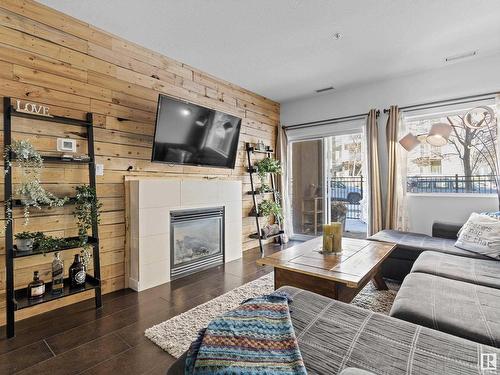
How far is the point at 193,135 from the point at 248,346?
2726mm

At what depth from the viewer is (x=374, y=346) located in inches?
42.4

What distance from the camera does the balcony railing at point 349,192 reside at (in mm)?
4578

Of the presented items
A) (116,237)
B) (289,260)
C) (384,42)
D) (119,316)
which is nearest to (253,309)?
(289,260)

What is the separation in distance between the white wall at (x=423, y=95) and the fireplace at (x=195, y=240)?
8.61 feet

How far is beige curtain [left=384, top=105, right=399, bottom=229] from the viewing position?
3.86 metres

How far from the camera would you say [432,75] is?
3.75m

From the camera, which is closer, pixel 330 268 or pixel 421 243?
pixel 330 268

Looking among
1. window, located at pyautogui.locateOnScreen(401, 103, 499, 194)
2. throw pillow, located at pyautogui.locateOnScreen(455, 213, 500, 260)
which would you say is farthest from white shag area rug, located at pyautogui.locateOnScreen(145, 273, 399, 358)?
window, located at pyautogui.locateOnScreen(401, 103, 499, 194)

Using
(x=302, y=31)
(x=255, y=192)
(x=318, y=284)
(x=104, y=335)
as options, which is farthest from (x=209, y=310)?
(x=302, y=31)

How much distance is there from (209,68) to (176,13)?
3.82 ft

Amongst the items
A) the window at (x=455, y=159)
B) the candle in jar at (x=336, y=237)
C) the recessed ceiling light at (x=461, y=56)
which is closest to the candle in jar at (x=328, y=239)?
the candle in jar at (x=336, y=237)

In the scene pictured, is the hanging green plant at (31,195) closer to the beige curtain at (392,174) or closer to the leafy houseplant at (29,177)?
the leafy houseplant at (29,177)

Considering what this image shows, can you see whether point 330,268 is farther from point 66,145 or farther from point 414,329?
point 66,145

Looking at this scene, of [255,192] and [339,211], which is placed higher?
[255,192]
